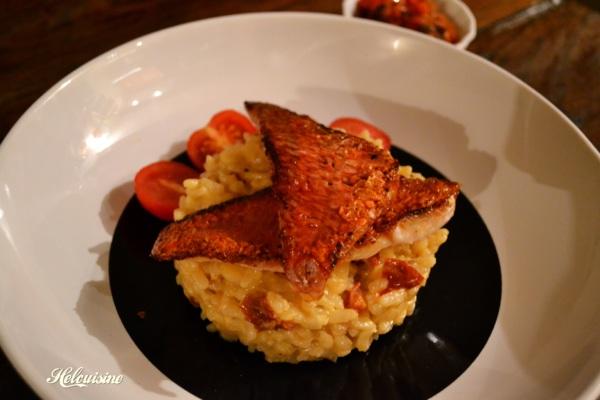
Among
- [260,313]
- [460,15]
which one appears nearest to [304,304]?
[260,313]

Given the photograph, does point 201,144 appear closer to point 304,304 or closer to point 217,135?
point 217,135

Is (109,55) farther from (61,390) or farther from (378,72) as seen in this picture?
(61,390)

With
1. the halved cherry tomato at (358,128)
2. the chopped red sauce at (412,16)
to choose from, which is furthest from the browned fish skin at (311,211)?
the chopped red sauce at (412,16)

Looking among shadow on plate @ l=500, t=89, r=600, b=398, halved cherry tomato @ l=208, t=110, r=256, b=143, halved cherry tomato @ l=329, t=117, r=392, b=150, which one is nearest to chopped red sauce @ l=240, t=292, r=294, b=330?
shadow on plate @ l=500, t=89, r=600, b=398

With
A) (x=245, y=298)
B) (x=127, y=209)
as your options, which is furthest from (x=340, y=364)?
(x=127, y=209)

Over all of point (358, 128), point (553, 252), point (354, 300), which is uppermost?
point (358, 128)

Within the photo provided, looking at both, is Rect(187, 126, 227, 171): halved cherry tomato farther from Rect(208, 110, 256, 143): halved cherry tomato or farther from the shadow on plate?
the shadow on plate
